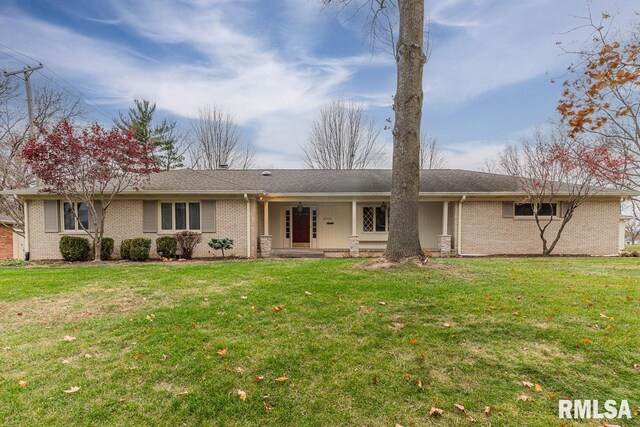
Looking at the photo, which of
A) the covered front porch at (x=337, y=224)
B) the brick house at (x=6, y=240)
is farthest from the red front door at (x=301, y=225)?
the brick house at (x=6, y=240)

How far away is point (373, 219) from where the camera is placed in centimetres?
1452

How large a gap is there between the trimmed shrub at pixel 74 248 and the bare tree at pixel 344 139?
1685cm

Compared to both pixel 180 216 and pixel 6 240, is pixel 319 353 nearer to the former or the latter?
pixel 180 216

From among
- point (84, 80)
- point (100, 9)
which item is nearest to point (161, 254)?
point (100, 9)

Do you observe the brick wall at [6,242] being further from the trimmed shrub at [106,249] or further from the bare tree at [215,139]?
the bare tree at [215,139]

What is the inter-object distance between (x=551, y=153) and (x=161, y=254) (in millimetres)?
15177

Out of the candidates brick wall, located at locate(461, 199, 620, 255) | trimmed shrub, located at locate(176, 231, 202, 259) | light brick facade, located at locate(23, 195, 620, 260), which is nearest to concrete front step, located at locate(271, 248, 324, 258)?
light brick facade, located at locate(23, 195, 620, 260)

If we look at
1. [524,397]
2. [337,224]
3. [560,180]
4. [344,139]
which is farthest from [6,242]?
[560,180]

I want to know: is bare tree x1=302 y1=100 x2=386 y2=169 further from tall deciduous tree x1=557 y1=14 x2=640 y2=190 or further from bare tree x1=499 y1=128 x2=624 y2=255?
tall deciduous tree x1=557 y1=14 x2=640 y2=190

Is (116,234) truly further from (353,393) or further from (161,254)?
(353,393)

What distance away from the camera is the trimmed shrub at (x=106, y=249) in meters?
11.8

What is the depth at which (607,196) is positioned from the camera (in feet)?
40.7

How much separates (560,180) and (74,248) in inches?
715

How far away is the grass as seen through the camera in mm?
2531
